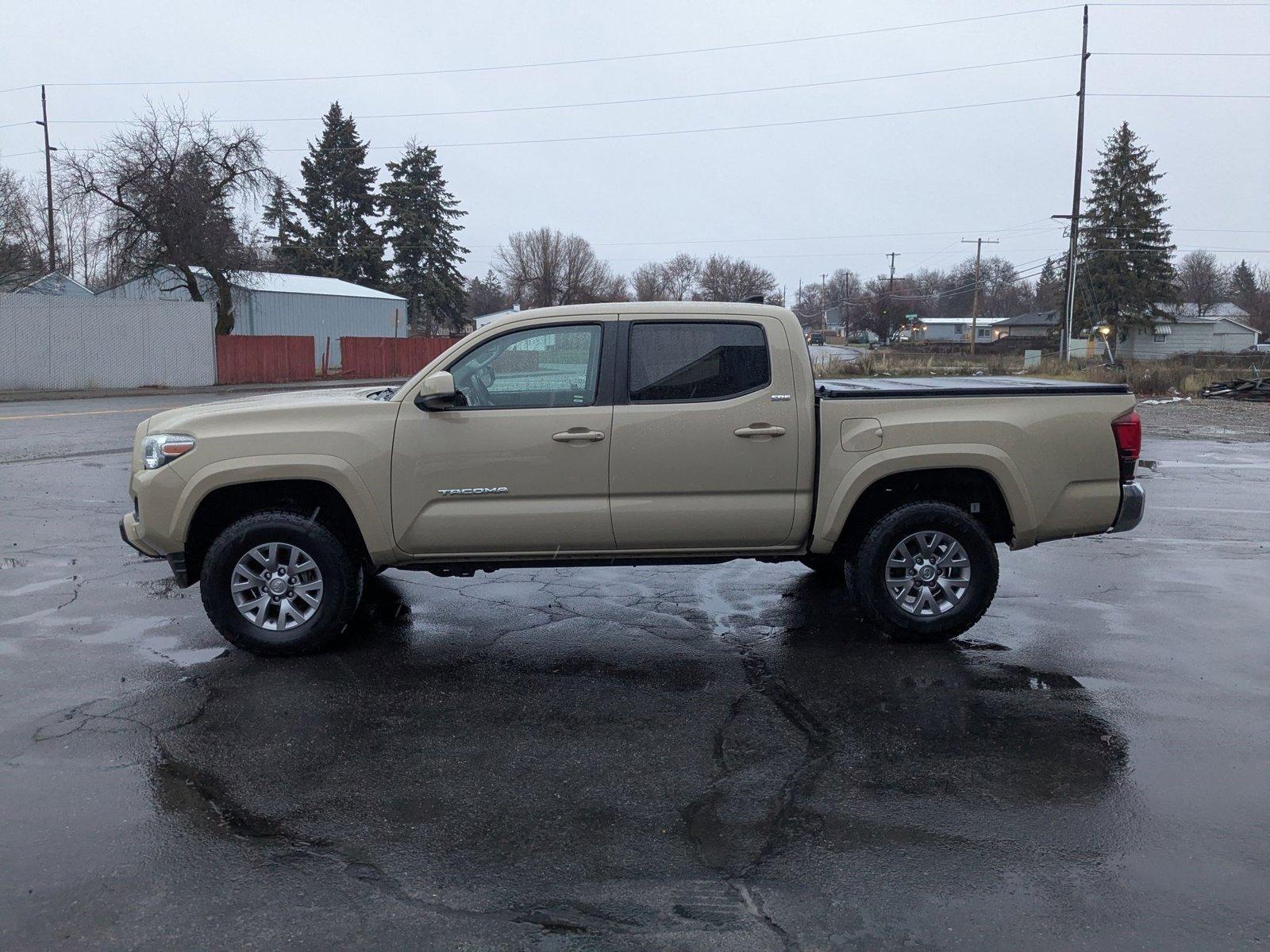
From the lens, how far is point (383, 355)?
45.4m

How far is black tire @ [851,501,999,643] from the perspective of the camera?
19.6 ft

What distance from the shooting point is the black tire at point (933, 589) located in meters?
5.98

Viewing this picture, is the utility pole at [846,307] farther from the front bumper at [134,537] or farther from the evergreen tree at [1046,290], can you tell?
the front bumper at [134,537]

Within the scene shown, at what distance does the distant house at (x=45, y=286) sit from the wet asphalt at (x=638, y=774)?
111 feet

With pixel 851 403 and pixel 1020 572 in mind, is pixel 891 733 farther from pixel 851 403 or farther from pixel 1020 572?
pixel 1020 572

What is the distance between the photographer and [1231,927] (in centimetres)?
317

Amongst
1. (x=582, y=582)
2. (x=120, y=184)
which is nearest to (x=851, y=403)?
(x=582, y=582)

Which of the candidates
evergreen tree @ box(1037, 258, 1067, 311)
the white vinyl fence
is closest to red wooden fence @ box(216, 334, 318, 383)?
the white vinyl fence

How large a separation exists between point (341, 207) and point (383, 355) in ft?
68.2

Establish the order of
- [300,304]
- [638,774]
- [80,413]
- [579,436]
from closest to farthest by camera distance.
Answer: [638,774] < [579,436] < [80,413] < [300,304]

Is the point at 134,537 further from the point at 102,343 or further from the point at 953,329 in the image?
the point at 953,329

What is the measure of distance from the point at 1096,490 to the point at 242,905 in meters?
4.92

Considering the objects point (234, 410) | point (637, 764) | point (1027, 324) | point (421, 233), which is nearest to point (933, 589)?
point (637, 764)

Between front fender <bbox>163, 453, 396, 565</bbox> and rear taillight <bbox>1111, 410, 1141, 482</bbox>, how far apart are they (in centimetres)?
421
